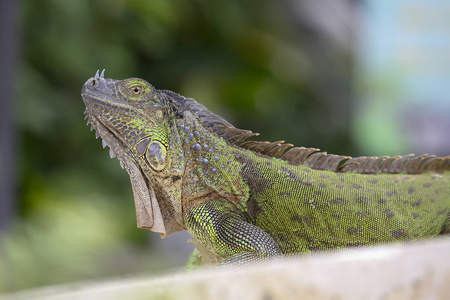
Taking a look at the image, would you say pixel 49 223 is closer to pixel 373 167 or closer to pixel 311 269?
pixel 373 167

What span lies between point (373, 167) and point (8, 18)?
22.1 feet

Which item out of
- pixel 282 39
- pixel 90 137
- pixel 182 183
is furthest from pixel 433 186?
pixel 282 39

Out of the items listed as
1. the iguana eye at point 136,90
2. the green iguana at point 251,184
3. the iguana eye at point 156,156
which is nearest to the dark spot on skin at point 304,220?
the green iguana at point 251,184

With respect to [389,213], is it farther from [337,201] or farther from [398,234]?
[337,201]

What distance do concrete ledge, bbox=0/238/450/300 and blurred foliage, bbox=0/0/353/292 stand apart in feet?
22.4

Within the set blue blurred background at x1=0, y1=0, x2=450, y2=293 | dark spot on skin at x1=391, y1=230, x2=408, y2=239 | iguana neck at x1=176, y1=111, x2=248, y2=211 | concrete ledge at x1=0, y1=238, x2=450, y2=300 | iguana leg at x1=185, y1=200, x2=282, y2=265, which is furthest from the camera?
blue blurred background at x1=0, y1=0, x2=450, y2=293

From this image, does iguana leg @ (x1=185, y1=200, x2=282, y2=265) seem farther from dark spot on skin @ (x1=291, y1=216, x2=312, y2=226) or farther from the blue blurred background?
the blue blurred background

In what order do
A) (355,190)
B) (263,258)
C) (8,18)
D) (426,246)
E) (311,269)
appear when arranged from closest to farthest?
(311,269), (426,246), (263,258), (355,190), (8,18)

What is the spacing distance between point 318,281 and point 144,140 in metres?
1.45

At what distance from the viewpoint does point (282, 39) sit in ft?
37.4

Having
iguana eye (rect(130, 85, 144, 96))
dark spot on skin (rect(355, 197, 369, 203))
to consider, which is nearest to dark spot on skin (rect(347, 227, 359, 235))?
dark spot on skin (rect(355, 197, 369, 203))

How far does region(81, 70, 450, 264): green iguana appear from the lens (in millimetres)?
2699

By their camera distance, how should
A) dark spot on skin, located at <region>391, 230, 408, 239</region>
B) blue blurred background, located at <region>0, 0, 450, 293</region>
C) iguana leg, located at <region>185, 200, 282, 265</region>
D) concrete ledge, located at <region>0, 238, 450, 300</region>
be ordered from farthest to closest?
blue blurred background, located at <region>0, 0, 450, 293</region>
dark spot on skin, located at <region>391, 230, 408, 239</region>
iguana leg, located at <region>185, 200, 282, 265</region>
concrete ledge, located at <region>0, 238, 450, 300</region>

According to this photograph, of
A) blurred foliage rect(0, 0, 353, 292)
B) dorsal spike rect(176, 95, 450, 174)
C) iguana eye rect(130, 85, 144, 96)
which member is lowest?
blurred foliage rect(0, 0, 353, 292)
